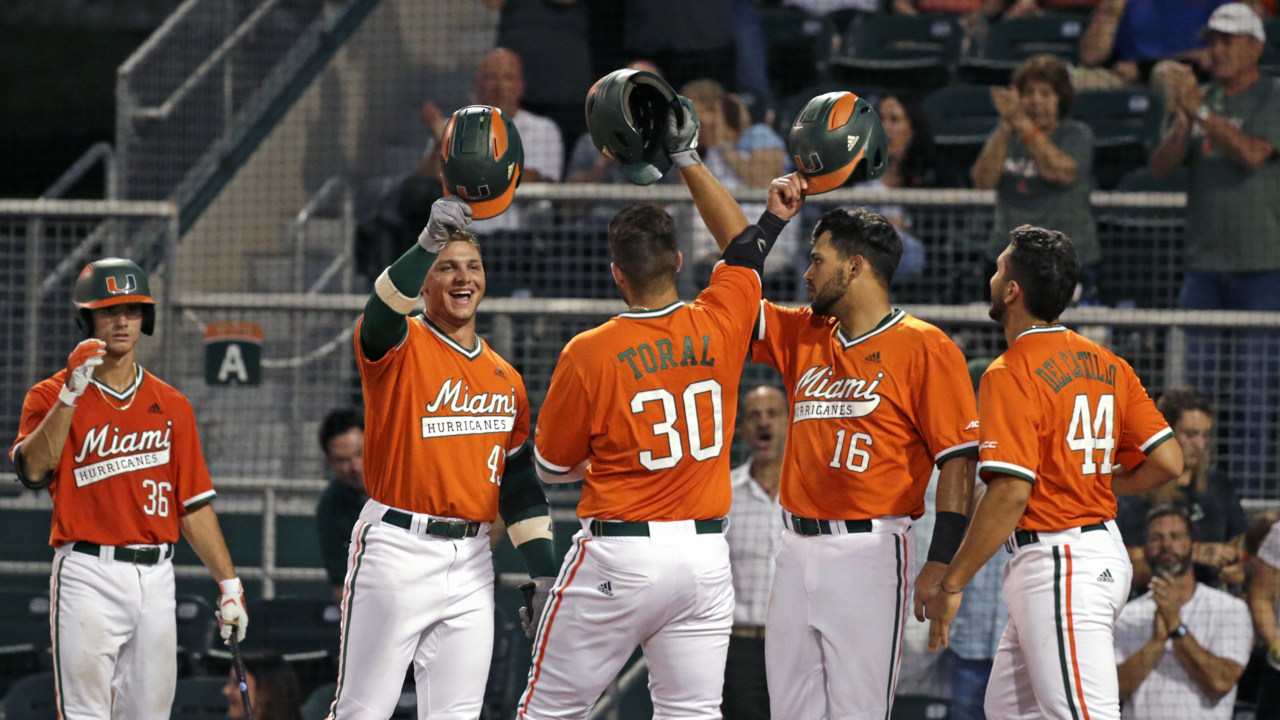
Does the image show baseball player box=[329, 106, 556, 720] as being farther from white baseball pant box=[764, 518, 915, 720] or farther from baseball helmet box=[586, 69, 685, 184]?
white baseball pant box=[764, 518, 915, 720]

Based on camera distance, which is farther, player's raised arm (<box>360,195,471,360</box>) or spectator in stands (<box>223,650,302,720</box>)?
spectator in stands (<box>223,650,302,720</box>)

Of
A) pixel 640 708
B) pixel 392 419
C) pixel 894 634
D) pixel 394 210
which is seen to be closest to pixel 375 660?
pixel 392 419

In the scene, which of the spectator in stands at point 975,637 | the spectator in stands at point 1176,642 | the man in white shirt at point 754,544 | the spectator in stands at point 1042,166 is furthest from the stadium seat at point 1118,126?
the man in white shirt at point 754,544

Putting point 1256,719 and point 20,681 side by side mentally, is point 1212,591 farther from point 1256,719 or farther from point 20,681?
point 20,681

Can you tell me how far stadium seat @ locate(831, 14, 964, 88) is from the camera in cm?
907

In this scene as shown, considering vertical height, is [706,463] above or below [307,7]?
below

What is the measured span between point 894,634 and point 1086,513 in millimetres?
694

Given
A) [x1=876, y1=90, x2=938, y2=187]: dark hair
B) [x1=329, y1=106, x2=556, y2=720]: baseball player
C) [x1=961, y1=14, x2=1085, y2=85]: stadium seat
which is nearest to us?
[x1=329, y1=106, x2=556, y2=720]: baseball player

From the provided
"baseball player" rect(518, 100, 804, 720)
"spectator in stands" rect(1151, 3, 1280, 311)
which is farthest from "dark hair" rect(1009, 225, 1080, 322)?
"spectator in stands" rect(1151, 3, 1280, 311)

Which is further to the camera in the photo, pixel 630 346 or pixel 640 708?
pixel 640 708

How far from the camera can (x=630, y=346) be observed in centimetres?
397

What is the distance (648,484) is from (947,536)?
88 cm

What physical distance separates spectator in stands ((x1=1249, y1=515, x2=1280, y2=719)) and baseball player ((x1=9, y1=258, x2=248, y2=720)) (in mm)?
4032

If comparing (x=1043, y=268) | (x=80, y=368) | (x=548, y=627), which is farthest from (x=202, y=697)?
(x=1043, y=268)
